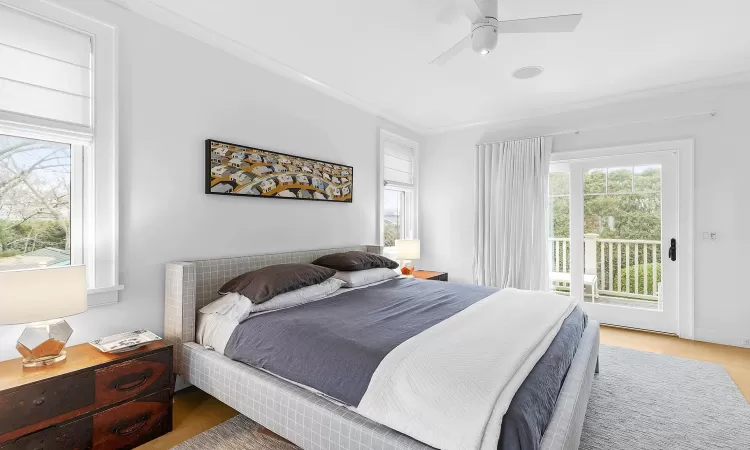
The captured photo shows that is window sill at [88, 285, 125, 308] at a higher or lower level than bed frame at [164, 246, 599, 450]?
higher

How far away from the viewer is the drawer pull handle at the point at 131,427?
184 centimetres

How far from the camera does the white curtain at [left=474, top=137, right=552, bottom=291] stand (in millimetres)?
4312

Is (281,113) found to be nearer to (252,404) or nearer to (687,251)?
(252,404)

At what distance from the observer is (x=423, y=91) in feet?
12.4

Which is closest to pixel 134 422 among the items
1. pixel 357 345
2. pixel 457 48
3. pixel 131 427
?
pixel 131 427

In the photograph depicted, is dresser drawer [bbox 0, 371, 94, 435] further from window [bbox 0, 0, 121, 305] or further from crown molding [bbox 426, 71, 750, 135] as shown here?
crown molding [bbox 426, 71, 750, 135]

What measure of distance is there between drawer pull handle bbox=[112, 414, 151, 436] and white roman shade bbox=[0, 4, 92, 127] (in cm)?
172

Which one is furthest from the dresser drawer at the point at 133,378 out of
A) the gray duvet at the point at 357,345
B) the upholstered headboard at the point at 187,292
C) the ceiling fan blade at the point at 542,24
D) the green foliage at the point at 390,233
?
the green foliage at the point at 390,233

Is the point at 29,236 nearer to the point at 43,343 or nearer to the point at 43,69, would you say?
the point at 43,343

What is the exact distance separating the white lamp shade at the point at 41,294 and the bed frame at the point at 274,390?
60 cm

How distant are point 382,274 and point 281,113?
177 cm

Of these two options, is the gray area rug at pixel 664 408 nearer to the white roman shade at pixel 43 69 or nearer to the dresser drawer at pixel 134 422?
the dresser drawer at pixel 134 422

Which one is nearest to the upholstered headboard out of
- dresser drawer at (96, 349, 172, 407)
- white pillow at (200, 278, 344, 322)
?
white pillow at (200, 278, 344, 322)

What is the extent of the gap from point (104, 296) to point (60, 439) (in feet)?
2.56
